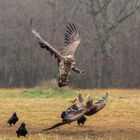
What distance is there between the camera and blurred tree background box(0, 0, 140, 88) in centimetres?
4259

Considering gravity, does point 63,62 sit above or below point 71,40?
below

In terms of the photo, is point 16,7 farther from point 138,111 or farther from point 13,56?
point 138,111

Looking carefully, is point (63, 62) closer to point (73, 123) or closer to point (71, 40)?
point (71, 40)

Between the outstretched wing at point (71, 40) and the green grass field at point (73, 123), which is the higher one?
the outstretched wing at point (71, 40)

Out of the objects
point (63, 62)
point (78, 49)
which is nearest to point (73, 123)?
point (63, 62)

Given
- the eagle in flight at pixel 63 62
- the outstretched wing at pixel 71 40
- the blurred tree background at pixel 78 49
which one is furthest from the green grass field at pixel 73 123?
the blurred tree background at pixel 78 49

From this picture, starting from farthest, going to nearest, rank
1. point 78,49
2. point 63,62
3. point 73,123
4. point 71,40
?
1. point 78,49
2. point 73,123
3. point 71,40
4. point 63,62

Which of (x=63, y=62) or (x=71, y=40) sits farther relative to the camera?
(x=71, y=40)

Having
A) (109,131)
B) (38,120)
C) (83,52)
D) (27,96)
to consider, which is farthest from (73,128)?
(83,52)

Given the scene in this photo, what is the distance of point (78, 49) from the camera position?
42.3 m

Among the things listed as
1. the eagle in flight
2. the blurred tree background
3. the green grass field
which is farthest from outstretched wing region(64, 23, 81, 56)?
the blurred tree background

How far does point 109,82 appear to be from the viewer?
43.2m

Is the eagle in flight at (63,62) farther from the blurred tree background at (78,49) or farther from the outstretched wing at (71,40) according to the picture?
the blurred tree background at (78,49)

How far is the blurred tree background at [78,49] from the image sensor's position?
140ft
